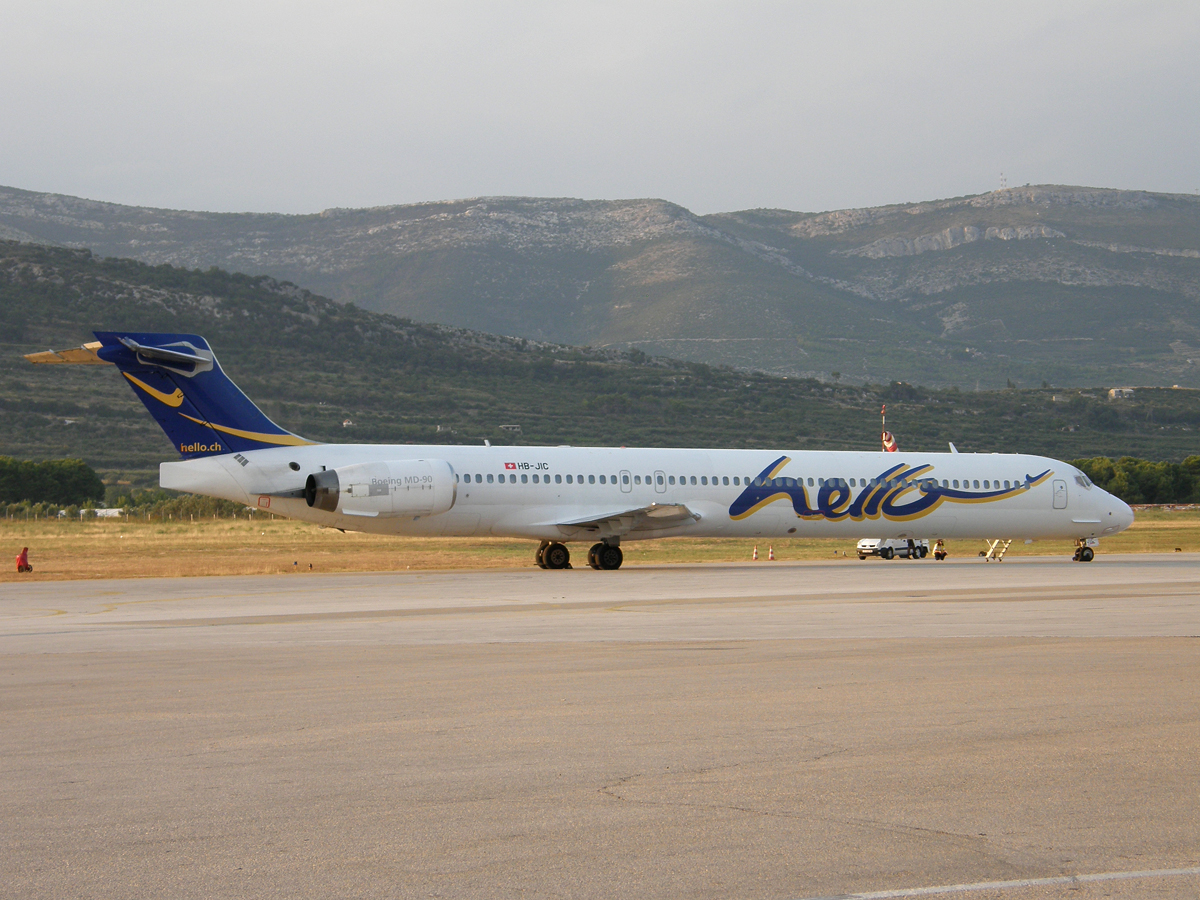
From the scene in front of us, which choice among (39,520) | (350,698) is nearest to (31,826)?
(350,698)

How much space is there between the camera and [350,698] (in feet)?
33.0

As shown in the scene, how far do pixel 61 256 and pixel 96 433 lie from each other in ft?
104

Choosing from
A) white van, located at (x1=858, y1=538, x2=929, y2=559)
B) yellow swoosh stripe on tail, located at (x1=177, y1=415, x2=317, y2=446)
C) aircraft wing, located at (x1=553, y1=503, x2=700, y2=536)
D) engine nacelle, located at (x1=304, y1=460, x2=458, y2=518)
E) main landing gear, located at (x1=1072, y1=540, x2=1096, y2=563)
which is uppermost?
yellow swoosh stripe on tail, located at (x1=177, y1=415, x2=317, y2=446)

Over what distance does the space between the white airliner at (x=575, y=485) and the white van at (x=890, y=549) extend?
A: 439cm

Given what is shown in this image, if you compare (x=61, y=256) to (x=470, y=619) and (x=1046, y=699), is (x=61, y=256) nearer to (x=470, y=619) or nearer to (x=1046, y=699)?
(x=470, y=619)

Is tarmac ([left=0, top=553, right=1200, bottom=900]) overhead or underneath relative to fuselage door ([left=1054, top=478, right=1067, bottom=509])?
underneath

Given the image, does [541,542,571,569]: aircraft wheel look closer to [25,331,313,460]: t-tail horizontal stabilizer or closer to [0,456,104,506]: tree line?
[25,331,313,460]: t-tail horizontal stabilizer

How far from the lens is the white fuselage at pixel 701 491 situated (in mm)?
28406

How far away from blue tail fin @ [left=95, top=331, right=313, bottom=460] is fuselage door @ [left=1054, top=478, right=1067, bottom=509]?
21752mm

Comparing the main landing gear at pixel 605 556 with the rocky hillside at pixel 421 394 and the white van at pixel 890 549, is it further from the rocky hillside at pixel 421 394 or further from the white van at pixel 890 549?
the rocky hillside at pixel 421 394

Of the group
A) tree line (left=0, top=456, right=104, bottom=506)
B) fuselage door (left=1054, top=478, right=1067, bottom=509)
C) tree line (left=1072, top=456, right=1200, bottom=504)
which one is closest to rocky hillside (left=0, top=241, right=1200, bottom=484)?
tree line (left=0, top=456, right=104, bottom=506)

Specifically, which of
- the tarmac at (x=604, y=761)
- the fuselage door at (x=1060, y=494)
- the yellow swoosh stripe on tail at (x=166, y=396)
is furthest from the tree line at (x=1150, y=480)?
the tarmac at (x=604, y=761)

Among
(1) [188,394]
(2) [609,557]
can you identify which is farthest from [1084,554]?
(1) [188,394]

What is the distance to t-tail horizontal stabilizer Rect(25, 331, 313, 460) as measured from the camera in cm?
2736
